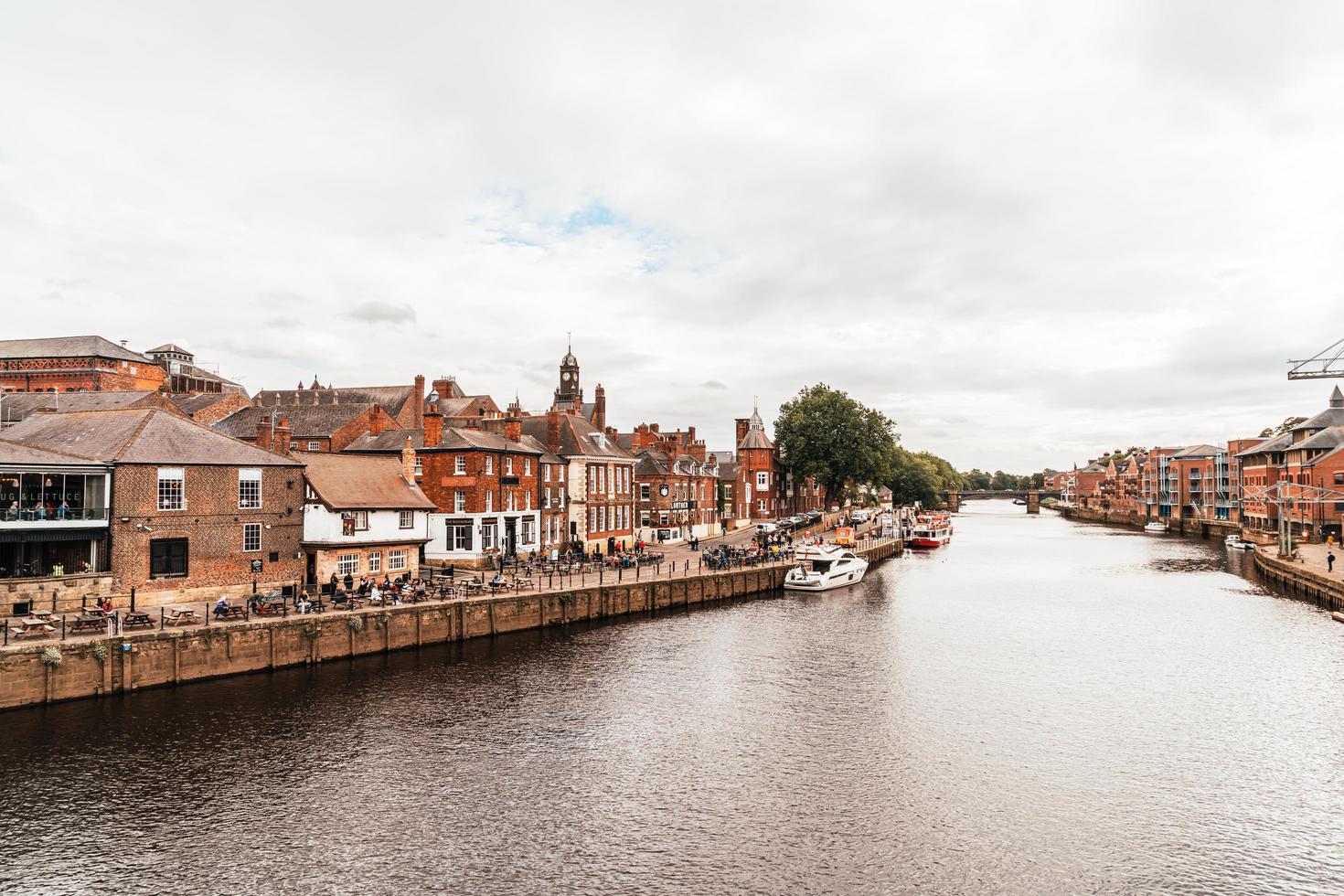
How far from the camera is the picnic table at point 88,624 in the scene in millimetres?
29812

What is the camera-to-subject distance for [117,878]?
17531 mm

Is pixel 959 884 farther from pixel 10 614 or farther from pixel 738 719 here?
pixel 10 614

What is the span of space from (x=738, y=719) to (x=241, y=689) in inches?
706

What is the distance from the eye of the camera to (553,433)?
66.8m

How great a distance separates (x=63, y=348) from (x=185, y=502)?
79165 mm

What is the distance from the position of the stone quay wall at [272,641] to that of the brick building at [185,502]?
6728 mm

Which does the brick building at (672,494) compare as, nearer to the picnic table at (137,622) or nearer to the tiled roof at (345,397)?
the tiled roof at (345,397)

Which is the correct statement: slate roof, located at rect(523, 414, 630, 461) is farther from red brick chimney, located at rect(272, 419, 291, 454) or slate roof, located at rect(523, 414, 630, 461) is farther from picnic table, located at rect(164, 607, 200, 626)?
picnic table, located at rect(164, 607, 200, 626)

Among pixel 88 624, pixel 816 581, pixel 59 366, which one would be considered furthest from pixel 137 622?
pixel 59 366

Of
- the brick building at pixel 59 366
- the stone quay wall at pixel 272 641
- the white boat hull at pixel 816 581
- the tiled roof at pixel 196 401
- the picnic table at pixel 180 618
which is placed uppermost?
the brick building at pixel 59 366

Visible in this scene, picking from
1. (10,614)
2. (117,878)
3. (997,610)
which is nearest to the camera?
(117,878)

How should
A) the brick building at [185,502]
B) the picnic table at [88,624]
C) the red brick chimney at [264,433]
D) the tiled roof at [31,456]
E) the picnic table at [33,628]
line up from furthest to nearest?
1. the red brick chimney at [264,433]
2. the brick building at [185,502]
3. the tiled roof at [31,456]
4. the picnic table at [88,624]
5. the picnic table at [33,628]

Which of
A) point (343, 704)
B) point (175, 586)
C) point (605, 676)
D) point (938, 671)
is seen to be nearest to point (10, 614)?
point (175, 586)

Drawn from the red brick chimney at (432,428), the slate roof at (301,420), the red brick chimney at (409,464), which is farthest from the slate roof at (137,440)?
the slate roof at (301,420)
